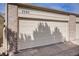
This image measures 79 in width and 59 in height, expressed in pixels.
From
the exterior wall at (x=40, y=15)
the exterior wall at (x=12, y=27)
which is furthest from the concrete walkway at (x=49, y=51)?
the exterior wall at (x=40, y=15)

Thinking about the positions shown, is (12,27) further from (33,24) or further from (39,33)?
(39,33)

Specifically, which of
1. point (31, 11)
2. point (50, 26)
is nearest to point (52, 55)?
point (50, 26)

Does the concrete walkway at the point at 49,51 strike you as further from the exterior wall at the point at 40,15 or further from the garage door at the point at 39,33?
the exterior wall at the point at 40,15

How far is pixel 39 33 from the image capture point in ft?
23.2

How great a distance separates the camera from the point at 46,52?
6.41 meters

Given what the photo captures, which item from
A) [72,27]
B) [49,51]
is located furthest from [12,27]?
[72,27]

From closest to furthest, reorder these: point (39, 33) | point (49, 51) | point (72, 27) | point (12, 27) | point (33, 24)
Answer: point (12, 27) < point (49, 51) < point (33, 24) < point (39, 33) < point (72, 27)

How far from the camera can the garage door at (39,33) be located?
6441mm

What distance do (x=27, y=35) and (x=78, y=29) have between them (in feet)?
10.9

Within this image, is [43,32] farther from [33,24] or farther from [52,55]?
[52,55]

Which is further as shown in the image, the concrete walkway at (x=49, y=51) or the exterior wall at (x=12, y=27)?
the concrete walkway at (x=49, y=51)

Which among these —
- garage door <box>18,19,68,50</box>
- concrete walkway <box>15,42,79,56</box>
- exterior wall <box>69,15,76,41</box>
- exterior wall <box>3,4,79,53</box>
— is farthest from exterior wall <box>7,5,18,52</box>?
exterior wall <box>69,15,76,41</box>

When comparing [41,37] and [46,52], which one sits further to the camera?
[41,37]

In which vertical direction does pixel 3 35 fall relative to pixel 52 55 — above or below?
above
